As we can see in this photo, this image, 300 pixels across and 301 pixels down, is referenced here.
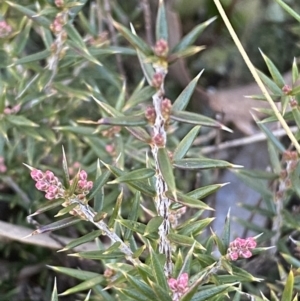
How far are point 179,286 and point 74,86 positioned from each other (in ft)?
2.76

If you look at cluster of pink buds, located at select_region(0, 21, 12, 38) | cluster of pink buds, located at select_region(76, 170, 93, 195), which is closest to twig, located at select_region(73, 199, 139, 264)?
cluster of pink buds, located at select_region(76, 170, 93, 195)

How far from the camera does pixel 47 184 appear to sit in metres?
0.74

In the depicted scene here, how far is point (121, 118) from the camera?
29.8 inches

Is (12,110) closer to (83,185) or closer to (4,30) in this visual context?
(4,30)

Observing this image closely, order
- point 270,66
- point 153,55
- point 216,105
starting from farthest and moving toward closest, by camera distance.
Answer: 1. point 216,105
2. point 270,66
3. point 153,55

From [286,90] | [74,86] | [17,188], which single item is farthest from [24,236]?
[286,90]

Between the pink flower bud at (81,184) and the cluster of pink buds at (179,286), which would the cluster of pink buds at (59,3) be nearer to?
the pink flower bud at (81,184)

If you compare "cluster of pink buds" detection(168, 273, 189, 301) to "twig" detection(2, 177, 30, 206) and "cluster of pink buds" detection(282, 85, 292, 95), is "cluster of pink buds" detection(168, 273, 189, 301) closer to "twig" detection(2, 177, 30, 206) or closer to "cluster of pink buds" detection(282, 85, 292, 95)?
"cluster of pink buds" detection(282, 85, 292, 95)

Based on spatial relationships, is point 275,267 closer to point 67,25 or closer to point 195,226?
point 195,226

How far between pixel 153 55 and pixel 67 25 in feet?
1.56

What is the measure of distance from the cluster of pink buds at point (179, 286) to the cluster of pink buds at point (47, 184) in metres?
0.20

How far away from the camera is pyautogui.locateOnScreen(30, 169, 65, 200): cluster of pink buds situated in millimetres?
731

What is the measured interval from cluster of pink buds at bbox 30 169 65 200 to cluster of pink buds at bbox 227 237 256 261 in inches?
10.4

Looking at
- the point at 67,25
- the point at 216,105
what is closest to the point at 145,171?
the point at 67,25
